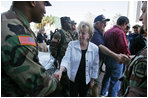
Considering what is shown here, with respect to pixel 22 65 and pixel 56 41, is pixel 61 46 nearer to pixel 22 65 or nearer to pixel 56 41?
pixel 56 41

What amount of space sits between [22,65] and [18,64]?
25 millimetres

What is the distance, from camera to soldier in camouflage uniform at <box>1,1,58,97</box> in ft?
2.63

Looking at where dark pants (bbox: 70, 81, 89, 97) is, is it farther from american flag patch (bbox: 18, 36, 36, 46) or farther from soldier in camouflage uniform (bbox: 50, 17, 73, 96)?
american flag patch (bbox: 18, 36, 36, 46)

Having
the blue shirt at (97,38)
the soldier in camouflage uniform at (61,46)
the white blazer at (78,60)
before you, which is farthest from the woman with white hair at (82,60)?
the soldier in camouflage uniform at (61,46)

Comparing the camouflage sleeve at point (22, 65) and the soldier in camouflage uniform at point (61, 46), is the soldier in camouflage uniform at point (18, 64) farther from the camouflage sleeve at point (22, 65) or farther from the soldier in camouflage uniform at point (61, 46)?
the soldier in camouflage uniform at point (61, 46)

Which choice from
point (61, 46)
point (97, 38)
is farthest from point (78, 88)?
point (61, 46)

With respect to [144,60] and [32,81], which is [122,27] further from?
[32,81]

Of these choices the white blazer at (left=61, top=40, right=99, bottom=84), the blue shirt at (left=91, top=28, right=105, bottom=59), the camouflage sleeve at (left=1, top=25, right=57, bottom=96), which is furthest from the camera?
the blue shirt at (left=91, top=28, right=105, bottom=59)

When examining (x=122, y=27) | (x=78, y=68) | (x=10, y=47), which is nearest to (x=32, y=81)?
(x=10, y=47)

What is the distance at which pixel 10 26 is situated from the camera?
845 mm

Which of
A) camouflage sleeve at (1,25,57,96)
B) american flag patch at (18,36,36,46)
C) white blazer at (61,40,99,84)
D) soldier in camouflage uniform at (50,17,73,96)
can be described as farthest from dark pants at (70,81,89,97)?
american flag patch at (18,36,36,46)

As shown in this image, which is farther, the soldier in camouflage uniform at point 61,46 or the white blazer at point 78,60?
the soldier in camouflage uniform at point 61,46

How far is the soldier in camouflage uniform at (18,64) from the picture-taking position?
80cm

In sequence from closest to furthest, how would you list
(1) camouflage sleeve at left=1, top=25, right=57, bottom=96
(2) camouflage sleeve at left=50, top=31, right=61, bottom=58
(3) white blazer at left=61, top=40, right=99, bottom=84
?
(1) camouflage sleeve at left=1, top=25, right=57, bottom=96 → (3) white blazer at left=61, top=40, right=99, bottom=84 → (2) camouflage sleeve at left=50, top=31, right=61, bottom=58
